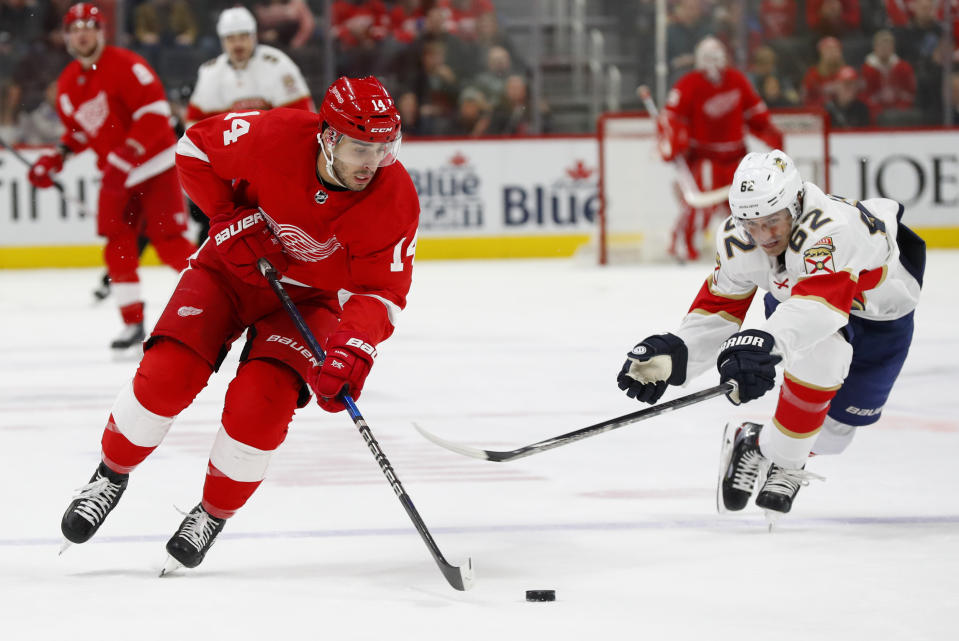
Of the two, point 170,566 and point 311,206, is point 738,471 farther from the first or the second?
point 170,566

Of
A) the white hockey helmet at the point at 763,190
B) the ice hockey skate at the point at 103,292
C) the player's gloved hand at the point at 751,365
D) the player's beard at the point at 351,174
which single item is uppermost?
the player's beard at the point at 351,174

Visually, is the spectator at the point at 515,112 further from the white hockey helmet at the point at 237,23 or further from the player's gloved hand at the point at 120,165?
the player's gloved hand at the point at 120,165

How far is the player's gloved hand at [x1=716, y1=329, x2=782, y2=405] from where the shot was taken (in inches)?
108

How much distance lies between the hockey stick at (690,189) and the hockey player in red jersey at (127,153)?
4207 millimetres

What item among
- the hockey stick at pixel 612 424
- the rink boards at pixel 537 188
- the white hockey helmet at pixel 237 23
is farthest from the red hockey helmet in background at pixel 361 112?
the rink boards at pixel 537 188

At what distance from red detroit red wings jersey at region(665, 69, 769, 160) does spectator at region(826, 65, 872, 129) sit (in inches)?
35.7

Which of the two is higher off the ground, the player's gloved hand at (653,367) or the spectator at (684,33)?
the spectator at (684,33)

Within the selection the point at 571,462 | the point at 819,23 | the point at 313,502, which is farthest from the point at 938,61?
the point at 313,502

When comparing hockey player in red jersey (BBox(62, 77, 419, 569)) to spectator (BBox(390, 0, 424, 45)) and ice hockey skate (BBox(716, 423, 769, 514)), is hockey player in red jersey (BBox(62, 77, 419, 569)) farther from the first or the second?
spectator (BBox(390, 0, 424, 45))

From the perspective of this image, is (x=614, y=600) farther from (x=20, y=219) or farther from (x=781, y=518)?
(x=20, y=219)

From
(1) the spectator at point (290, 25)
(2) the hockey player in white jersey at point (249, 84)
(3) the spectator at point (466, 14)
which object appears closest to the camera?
(2) the hockey player in white jersey at point (249, 84)

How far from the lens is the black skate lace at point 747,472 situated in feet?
10.00

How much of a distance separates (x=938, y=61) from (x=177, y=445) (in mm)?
7737

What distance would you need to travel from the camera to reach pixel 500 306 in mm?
7449
